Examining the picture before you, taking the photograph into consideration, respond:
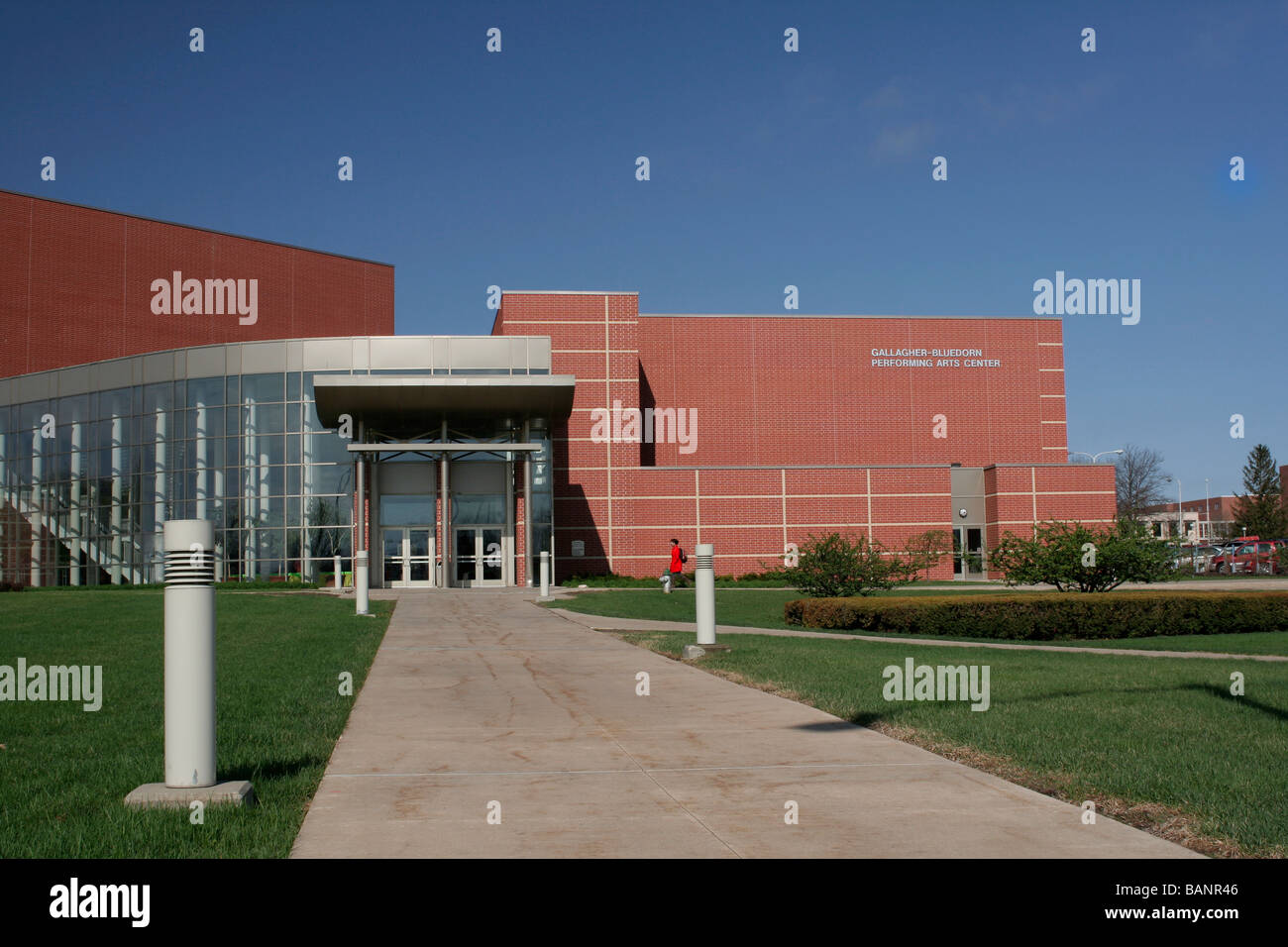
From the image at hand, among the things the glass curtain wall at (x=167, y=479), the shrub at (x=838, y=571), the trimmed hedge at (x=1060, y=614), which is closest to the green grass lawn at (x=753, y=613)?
the trimmed hedge at (x=1060, y=614)

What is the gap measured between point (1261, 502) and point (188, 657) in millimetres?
104023

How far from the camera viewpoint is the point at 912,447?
56.1 m

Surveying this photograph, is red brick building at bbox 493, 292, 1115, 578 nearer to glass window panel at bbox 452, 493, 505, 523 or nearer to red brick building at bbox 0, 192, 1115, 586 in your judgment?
red brick building at bbox 0, 192, 1115, 586

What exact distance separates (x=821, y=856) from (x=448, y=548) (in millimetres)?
38568

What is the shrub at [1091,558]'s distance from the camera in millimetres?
23031

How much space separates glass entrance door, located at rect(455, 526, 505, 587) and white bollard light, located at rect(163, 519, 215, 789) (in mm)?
37205

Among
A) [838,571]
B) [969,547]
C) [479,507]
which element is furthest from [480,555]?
[969,547]

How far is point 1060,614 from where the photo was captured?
2036cm

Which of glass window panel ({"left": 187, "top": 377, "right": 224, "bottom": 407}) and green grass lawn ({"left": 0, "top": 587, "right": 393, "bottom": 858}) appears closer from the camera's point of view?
green grass lawn ({"left": 0, "top": 587, "right": 393, "bottom": 858})

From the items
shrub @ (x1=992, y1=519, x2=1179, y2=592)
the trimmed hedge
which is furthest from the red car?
the trimmed hedge

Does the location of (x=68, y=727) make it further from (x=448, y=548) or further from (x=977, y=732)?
(x=448, y=548)

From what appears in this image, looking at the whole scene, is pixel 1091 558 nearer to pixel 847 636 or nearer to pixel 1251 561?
pixel 847 636

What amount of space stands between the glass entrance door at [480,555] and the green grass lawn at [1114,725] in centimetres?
2945

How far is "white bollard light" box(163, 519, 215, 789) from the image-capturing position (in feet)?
19.1
